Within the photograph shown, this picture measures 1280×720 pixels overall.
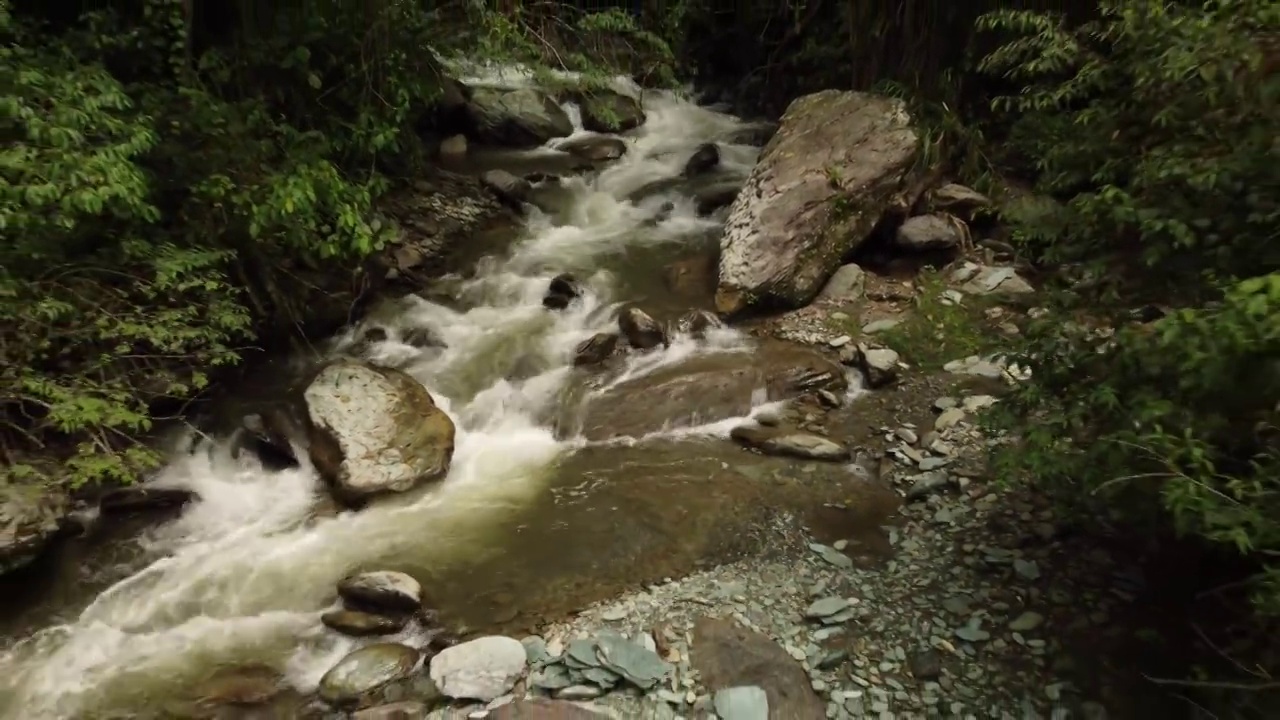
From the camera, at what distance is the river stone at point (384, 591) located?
4.46 meters

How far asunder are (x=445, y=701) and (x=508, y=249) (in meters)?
5.55

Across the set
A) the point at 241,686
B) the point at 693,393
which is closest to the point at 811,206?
the point at 693,393

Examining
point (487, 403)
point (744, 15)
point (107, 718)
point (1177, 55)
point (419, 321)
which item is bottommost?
point (107, 718)

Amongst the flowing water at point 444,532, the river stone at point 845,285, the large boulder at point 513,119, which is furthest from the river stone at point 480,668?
the large boulder at point 513,119

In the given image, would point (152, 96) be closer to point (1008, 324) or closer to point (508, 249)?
point (508, 249)

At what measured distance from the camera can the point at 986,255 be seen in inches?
299

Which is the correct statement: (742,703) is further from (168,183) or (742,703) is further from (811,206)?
(811,206)

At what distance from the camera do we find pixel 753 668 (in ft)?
12.4

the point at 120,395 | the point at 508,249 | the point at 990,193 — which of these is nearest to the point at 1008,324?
the point at 990,193

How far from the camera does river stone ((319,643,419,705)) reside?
3910mm

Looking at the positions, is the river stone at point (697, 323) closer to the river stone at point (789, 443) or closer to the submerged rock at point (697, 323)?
the submerged rock at point (697, 323)

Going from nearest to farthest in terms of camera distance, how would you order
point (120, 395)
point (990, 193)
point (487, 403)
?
point (120, 395), point (487, 403), point (990, 193)

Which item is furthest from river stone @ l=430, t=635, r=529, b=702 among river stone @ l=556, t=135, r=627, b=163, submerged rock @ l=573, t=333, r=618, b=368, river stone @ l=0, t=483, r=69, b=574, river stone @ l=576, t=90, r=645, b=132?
river stone @ l=576, t=90, r=645, b=132

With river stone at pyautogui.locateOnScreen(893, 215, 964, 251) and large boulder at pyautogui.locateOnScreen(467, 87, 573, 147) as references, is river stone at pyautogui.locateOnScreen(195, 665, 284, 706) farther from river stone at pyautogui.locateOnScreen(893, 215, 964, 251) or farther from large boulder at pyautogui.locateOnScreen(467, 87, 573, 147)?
large boulder at pyautogui.locateOnScreen(467, 87, 573, 147)
